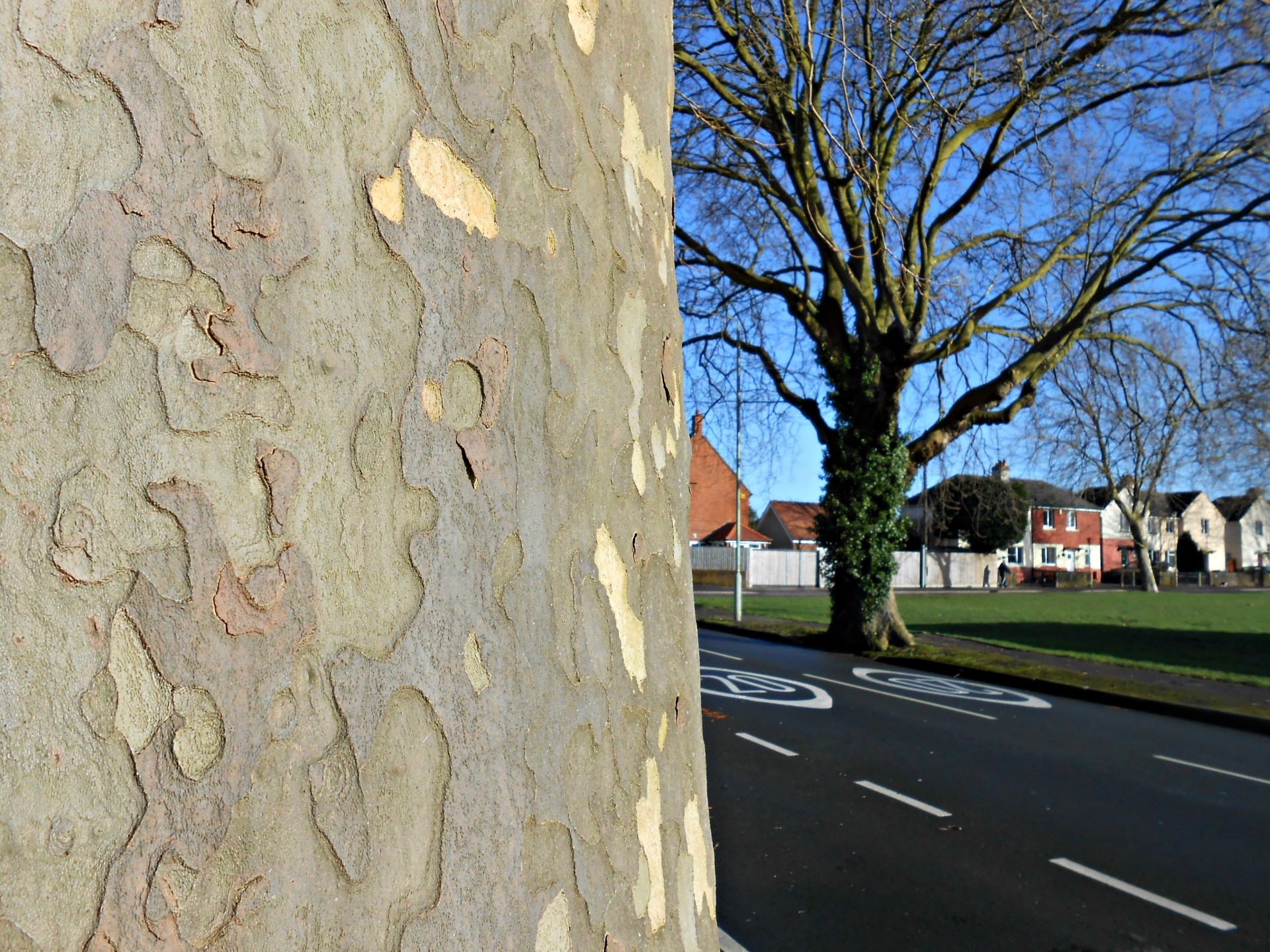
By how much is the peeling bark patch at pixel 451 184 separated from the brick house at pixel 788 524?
59.4 m

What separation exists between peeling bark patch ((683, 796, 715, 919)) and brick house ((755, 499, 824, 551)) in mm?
59155

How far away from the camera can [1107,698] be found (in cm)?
1080

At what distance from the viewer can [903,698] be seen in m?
10.8

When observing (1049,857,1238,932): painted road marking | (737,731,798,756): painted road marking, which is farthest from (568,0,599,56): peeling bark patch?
(737,731,798,756): painted road marking

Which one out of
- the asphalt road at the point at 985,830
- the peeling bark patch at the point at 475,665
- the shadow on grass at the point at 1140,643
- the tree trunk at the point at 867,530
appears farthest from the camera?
the tree trunk at the point at 867,530

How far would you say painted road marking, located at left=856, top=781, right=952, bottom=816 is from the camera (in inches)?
241

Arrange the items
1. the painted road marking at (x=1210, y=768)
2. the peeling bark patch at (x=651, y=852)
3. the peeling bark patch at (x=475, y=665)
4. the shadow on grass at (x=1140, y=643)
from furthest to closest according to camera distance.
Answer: the shadow on grass at (x=1140, y=643)
the painted road marking at (x=1210, y=768)
the peeling bark patch at (x=651, y=852)
the peeling bark patch at (x=475, y=665)

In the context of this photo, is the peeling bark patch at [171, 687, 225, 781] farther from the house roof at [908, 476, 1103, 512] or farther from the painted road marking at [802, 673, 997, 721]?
the house roof at [908, 476, 1103, 512]

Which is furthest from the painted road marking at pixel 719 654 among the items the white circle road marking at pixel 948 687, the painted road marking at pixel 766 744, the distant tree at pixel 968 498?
the painted road marking at pixel 766 744

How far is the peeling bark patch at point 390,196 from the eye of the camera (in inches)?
30.0

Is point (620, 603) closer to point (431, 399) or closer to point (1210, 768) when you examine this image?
point (431, 399)

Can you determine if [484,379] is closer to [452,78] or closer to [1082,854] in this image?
[452,78]

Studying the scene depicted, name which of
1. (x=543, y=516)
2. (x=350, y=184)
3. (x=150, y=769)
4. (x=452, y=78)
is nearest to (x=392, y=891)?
(x=150, y=769)

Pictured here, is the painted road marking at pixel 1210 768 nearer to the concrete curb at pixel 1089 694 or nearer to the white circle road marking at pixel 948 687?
the concrete curb at pixel 1089 694
